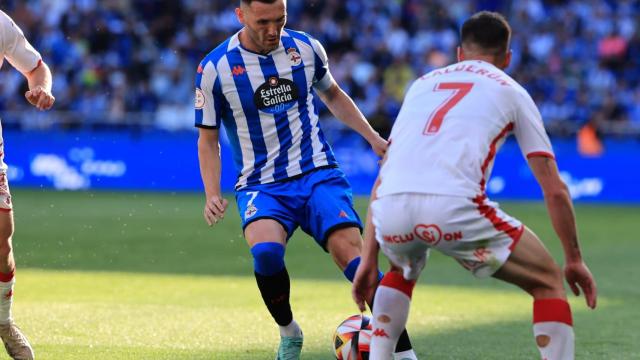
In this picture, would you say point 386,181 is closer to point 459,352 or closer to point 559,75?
point 459,352

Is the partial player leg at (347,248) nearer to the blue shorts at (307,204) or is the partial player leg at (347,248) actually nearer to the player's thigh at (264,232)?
the blue shorts at (307,204)

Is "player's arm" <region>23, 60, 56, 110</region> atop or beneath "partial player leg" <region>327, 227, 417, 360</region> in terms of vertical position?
atop

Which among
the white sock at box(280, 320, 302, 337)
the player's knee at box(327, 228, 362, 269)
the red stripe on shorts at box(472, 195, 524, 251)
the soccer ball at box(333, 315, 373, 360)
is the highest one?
the red stripe on shorts at box(472, 195, 524, 251)

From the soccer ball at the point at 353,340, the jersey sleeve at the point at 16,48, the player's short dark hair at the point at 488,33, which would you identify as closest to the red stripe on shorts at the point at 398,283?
the soccer ball at the point at 353,340

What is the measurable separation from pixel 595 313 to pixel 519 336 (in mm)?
1435

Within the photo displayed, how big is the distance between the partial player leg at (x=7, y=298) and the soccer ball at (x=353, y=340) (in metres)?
1.76

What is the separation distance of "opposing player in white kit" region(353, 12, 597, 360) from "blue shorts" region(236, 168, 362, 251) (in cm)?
118

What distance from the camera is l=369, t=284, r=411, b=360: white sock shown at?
17.6 feet

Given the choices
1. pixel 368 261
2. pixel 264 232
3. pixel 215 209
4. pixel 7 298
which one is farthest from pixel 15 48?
pixel 368 261

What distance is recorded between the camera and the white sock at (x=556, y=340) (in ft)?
16.4

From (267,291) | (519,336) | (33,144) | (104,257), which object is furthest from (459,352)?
(33,144)

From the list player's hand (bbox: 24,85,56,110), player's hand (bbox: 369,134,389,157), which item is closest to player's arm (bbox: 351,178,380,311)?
player's hand (bbox: 369,134,389,157)

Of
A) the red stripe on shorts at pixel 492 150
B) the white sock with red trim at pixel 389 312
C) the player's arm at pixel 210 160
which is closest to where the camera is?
the red stripe on shorts at pixel 492 150

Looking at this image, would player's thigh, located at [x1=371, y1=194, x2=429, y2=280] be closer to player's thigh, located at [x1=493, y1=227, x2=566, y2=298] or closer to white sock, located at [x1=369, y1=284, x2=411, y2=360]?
white sock, located at [x1=369, y1=284, x2=411, y2=360]
